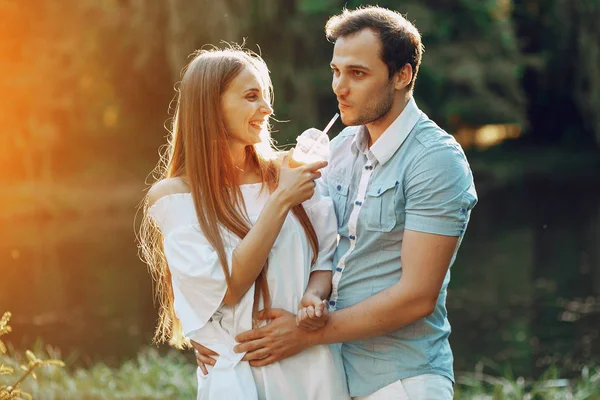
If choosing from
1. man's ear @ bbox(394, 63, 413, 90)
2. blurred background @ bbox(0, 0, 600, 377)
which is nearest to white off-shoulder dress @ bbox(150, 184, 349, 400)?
man's ear @ bbox(394, 63, 413, 90)

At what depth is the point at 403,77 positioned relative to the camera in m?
2.61

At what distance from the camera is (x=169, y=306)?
288cm

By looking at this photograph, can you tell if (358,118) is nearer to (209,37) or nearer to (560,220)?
(560,220)

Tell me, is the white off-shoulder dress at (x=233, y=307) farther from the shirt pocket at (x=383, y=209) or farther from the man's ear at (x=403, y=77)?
the man's ear at (x=403, y=77)

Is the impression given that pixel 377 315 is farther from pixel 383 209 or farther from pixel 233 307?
pixel 233 307

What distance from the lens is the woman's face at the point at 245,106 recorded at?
2617 mm

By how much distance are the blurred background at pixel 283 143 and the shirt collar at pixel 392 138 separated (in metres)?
5.15

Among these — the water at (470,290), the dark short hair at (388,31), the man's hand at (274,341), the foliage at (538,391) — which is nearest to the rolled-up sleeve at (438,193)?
the dark short hair at (388,31)

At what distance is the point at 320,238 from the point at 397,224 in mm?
259

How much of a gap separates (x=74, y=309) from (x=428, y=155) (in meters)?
7.52

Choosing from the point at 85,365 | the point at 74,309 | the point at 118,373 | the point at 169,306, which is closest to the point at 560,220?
the point at 74,309

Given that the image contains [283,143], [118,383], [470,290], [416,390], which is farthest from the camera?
[283,143]

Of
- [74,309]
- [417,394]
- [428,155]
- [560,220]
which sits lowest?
[560,220]

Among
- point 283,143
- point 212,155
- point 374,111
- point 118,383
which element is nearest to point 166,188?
point 212,155
